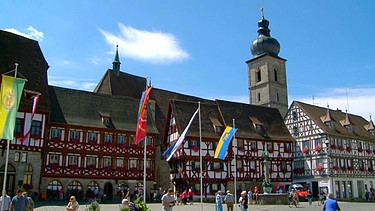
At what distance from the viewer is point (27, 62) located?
40156mm

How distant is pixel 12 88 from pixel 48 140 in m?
22.8

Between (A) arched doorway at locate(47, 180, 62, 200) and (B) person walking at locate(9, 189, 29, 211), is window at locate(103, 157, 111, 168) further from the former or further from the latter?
(B) person walking at locate(9, 189, 29, 211)

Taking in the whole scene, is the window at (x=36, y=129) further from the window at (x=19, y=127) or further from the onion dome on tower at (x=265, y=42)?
the onion dome on tower at (x=265, y=42)

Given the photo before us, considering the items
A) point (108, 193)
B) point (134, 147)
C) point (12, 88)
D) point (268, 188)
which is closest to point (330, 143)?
point (268, 188)

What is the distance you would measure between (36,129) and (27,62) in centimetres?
716

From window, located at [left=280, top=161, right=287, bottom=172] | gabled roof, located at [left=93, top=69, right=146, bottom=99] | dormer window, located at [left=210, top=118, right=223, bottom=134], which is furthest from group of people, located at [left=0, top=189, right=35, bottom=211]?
gabled roof, located at [left=93, top=69, right=146, bottom=99]

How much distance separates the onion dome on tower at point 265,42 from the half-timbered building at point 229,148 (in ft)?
81.4

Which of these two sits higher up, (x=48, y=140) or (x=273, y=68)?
(x=273, y=68)

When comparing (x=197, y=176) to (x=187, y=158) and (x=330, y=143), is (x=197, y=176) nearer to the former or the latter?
(x=187, y=158)

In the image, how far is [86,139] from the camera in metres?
41.2

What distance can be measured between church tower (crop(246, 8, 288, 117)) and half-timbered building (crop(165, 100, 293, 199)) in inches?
858

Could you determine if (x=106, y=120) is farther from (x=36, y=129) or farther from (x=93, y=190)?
(x=36, y=129)

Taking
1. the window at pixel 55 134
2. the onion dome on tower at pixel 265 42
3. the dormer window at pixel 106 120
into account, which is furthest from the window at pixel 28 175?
the onion dome on tower at pixel 265 42

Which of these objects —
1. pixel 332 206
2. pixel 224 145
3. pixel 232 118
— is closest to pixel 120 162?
pixel 232 118
